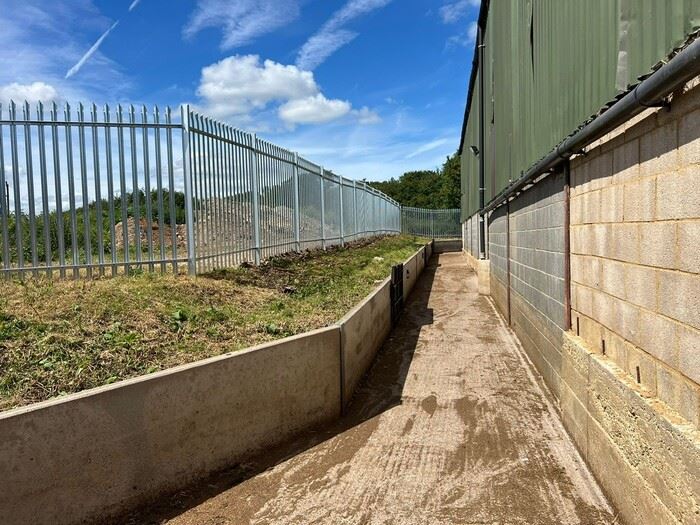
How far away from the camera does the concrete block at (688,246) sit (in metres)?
2.17

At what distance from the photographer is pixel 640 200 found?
2809mm

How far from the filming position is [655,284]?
2627 millimetres

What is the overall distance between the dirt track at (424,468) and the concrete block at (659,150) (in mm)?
2013

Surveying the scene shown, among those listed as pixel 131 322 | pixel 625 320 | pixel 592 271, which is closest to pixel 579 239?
pixel 592 271

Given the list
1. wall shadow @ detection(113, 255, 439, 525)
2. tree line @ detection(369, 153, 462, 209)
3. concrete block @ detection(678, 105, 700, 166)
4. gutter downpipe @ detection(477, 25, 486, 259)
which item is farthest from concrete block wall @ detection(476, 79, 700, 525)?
tree line @ detection(369, 153, 462, 209)

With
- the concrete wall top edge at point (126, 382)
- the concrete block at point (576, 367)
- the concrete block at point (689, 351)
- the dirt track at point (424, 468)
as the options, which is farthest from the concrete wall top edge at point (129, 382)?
the concrete block at point (689, 351)

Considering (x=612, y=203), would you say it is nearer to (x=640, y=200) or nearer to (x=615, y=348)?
(x=640, y=200)

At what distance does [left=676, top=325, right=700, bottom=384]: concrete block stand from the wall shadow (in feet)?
8.74

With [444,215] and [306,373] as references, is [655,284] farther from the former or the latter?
[444,215]

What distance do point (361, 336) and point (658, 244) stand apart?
3730 millimetres

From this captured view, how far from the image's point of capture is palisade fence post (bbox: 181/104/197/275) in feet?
23.0

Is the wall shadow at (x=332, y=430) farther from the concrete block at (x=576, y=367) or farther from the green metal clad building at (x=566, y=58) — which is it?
the green metal clad building at (x=566, y=58)

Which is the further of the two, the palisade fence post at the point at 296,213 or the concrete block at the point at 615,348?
the palisade fence post at the point at 296,213

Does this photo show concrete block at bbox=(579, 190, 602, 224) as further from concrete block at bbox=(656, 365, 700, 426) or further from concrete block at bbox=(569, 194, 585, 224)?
concrete block at bbox=(656, 365, 700, 426)
